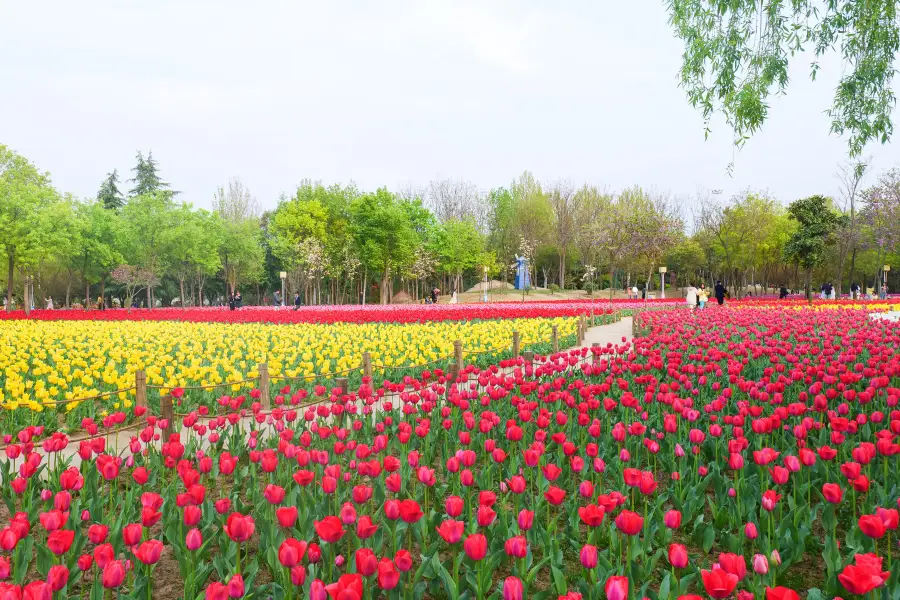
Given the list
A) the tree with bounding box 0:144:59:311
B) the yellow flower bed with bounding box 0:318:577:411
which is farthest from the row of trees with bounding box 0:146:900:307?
the yellow flower bed with bounding box 0:318:577:411

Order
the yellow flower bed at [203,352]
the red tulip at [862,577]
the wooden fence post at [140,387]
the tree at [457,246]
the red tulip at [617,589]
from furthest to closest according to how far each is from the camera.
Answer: the tree at [457,246] → the yellow flower bed at [203,352] → the wooden fence post at [140,387] → the red tulip at [617,589] → the red tulip at [862,577]

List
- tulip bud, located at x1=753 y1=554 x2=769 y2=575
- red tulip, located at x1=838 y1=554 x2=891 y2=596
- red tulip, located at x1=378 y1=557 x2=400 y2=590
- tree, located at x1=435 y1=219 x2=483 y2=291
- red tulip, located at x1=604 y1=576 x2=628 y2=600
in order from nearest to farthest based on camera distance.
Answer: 1. red tulip, located at x1=838 y1=554 x2=891 y2=596
2. red tulip, located at x1=604 y1=576 x2=628 y2=600
3. red tulip, located at x1=378 y1=557 x2=400 y2=590
4. tulip bud, located at x1=753 y1=554 x2=769 y2=575
5. tree, located at x1=435 y1=219 x2=483 y2=291

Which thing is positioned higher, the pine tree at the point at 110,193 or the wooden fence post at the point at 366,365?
the pine tree at the point at 110,193

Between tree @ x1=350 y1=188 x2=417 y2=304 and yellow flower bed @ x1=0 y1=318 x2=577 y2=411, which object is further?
tree @ x1=350 y1=188 x2=417 y2=304

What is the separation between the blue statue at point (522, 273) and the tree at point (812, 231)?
829 inches

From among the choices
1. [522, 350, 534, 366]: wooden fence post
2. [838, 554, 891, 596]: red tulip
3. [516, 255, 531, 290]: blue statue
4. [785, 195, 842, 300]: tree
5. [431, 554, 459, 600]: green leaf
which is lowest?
[431, 554, 459, 600]: green leaf

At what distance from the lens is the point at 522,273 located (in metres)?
58.7

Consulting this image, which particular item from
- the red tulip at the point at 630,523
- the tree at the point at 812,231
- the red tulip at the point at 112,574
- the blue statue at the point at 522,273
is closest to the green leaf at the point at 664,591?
the red tulip at the point at 630,523

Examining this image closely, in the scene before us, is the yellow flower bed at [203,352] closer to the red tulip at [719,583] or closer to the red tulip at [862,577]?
the red tulip at [719,583]

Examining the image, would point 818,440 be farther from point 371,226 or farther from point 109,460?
point 371,226

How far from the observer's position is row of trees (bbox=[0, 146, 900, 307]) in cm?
3481

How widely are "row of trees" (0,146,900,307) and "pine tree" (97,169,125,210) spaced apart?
13cm

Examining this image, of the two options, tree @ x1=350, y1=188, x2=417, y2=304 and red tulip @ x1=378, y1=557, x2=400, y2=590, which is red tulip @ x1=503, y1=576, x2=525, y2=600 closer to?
red tulip @ x1=378, y1=557, x2=400, y2=590

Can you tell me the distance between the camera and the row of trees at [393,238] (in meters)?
34.8
